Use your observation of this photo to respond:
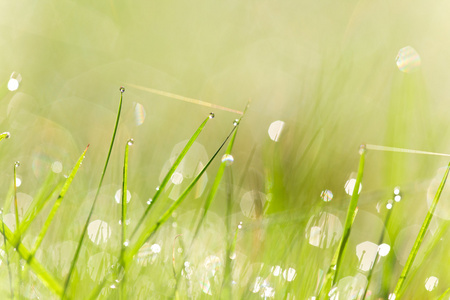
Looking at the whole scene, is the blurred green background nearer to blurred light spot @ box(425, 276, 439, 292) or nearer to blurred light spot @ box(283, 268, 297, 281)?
blurred light spot @ box(425, 276, 439, 292)

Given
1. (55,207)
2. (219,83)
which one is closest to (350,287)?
(55,207)

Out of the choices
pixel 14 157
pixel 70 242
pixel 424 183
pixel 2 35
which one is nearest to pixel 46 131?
pixel 14 157

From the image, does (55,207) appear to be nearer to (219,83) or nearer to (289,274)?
(289,274)

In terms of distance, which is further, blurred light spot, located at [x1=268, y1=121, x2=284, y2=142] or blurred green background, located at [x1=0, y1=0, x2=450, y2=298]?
blurred green background, located at [x1=0, y1=0, x2=450, y2=298]

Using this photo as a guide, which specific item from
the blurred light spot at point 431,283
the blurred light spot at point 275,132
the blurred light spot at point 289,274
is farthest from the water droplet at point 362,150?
the blurred light spot at point 275,132

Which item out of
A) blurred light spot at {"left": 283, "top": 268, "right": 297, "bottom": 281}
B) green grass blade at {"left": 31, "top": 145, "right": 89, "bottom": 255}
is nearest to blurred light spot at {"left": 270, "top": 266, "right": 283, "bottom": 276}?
blurred light spot at {"left": 283, "top": 268, "right": 297, "bottom": 281}

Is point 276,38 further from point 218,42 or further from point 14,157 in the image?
point 14,157
